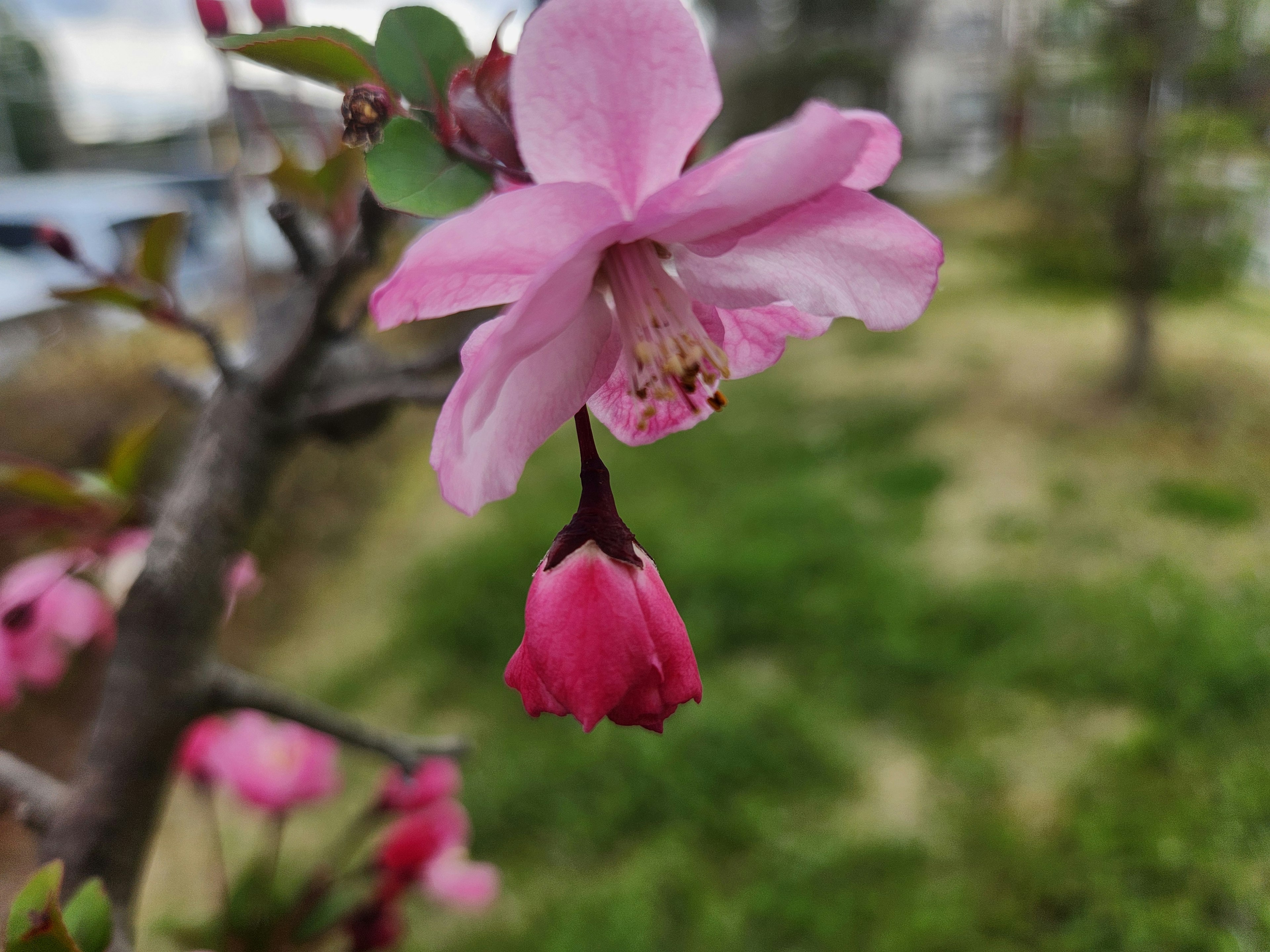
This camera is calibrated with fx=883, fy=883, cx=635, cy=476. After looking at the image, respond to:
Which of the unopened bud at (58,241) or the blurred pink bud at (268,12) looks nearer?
the blurred pink bud at (268,12)

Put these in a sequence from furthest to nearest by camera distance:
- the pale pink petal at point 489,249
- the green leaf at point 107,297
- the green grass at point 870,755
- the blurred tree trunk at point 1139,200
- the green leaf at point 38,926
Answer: the blurred tree trunk at point 1139,200, the green grass at point 870,755, the green leaf at point 107,297, the green leaf at point 38,926, the pale pink petal at point 489,249

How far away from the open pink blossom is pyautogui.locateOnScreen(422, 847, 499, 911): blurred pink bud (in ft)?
2.34

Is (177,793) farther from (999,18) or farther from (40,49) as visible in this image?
(40,49)

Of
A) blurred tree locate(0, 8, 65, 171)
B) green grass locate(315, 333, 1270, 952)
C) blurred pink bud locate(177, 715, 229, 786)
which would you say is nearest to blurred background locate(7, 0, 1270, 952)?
green grass locate(315, 333, 1270, 952)

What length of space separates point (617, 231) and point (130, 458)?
1.99ft

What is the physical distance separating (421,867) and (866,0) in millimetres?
9966

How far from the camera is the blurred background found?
1458 millimetres

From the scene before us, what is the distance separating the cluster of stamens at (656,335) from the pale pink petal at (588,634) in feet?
0.20

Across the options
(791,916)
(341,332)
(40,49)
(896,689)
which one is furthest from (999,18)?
(40,49)

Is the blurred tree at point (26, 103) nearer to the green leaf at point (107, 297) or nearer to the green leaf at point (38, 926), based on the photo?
the green leaf at point (107, 297)

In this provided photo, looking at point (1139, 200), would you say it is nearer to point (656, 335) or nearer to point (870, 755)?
point (870, 755)

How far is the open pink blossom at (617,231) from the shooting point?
0.71ft

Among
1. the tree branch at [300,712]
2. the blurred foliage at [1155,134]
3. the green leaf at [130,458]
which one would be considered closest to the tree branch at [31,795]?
the tree branch at [300,712]

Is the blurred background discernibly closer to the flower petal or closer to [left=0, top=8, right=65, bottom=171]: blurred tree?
the flower petal
